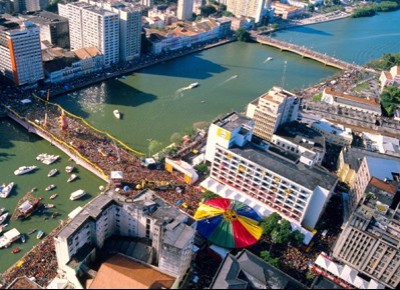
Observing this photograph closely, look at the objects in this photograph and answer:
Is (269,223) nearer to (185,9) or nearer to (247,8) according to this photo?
(185,9)

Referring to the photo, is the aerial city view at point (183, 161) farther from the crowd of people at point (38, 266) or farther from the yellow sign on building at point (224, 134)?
the yellow sign on building at point (224, 134)

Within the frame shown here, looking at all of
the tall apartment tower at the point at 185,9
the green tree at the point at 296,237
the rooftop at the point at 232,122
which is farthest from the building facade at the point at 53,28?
the green tree at the point at 296,237

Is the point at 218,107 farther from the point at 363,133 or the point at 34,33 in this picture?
the point at 34,33

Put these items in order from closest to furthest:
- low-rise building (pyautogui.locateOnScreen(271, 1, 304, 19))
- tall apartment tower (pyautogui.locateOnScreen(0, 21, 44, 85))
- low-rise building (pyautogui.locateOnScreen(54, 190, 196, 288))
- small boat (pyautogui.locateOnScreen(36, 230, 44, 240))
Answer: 1. low-rise building (pyautogui.locateOnScreen(54, 190, 196, 288))
2. small boat (pyautogui.locateOnScreen(36, 230, 44, 240))
3. tall apartment tower (pyautogui.locateOnScreen(0, 21, 44, 85))
4. low-rise building (pyautogui.locateOnScreen(271, 1, 304, 19))

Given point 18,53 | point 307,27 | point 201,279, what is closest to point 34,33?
point 18,53

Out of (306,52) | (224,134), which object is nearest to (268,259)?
(224,134)

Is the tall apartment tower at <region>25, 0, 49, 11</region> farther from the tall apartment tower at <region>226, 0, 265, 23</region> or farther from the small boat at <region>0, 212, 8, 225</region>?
the small boat at <region>0, 212, 8, 225</region>

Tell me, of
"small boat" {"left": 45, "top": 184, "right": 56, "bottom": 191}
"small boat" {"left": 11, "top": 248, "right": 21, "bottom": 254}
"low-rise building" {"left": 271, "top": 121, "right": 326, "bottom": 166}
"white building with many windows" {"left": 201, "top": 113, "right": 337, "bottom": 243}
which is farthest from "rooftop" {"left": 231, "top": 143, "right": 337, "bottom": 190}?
"small boat" {"left": 11, "top": 248, "right": 21, "bottom": 254}
